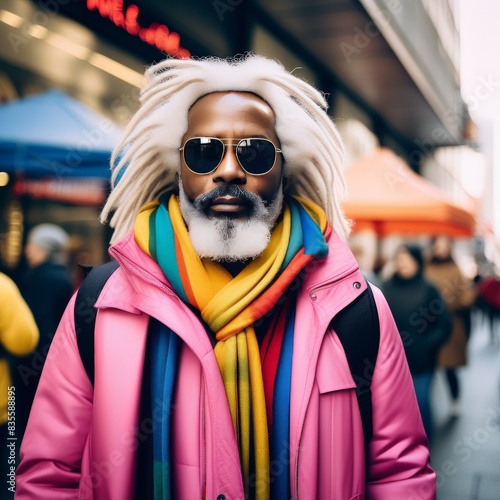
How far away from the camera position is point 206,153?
1657 mm

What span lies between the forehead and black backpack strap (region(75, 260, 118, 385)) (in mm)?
590

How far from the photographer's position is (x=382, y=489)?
1.65 metres

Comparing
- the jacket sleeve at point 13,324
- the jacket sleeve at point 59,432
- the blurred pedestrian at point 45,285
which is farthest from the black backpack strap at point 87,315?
the blurred pedestrian at point 45,285

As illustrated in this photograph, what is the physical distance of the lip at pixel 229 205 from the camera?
1.65 meters

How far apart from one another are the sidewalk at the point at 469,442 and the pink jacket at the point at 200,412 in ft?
9.30

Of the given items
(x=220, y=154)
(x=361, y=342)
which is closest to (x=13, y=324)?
(x=220, y=154)

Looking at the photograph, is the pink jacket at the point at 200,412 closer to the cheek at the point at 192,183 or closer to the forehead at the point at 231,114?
the cheek at the point at 192,183

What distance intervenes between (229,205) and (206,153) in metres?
0.18

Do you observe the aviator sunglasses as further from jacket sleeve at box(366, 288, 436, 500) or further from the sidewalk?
the sidewalk

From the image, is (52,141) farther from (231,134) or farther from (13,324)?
(231,134)

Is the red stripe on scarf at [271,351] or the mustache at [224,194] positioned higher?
the mustache at [224,194]

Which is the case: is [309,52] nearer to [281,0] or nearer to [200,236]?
[281,0]

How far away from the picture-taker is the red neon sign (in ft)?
17.7

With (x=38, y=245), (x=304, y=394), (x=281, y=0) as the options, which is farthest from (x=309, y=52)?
(x=304, y=394)
